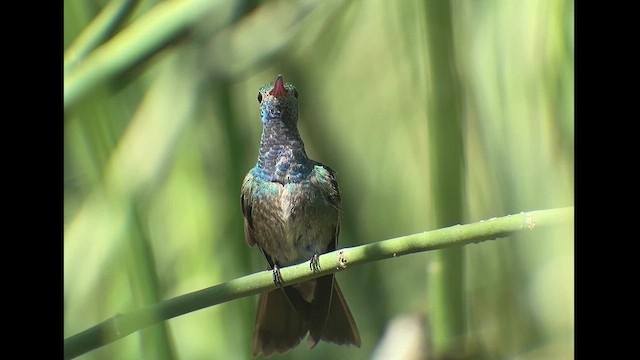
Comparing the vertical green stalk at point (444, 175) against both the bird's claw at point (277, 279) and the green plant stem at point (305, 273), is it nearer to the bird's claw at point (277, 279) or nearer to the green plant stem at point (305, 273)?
the green plant stem at point (305, 273)

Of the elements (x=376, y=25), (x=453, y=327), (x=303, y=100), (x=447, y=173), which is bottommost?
(x=453, y=327)

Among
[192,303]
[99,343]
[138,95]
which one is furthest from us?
[138,95]

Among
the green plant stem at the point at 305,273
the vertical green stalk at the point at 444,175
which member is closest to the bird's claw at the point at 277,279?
the green plant stem at the point at 305,273

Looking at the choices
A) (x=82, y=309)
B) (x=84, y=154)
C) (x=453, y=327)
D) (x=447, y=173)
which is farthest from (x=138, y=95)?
(x=453, y=327)

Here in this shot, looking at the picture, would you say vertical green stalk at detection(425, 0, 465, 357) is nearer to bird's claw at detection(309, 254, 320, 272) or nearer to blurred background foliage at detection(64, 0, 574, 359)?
blurred background foliage at detection(64, 0, 574, 359)

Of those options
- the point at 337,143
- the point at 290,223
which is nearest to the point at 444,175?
the point at 337,143

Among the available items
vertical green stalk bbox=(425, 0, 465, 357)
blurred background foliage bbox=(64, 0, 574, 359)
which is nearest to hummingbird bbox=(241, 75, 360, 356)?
blurred background foliage bbox=(64, 0, 574, 359)

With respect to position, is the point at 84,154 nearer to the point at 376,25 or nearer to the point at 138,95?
the point at 138,95
